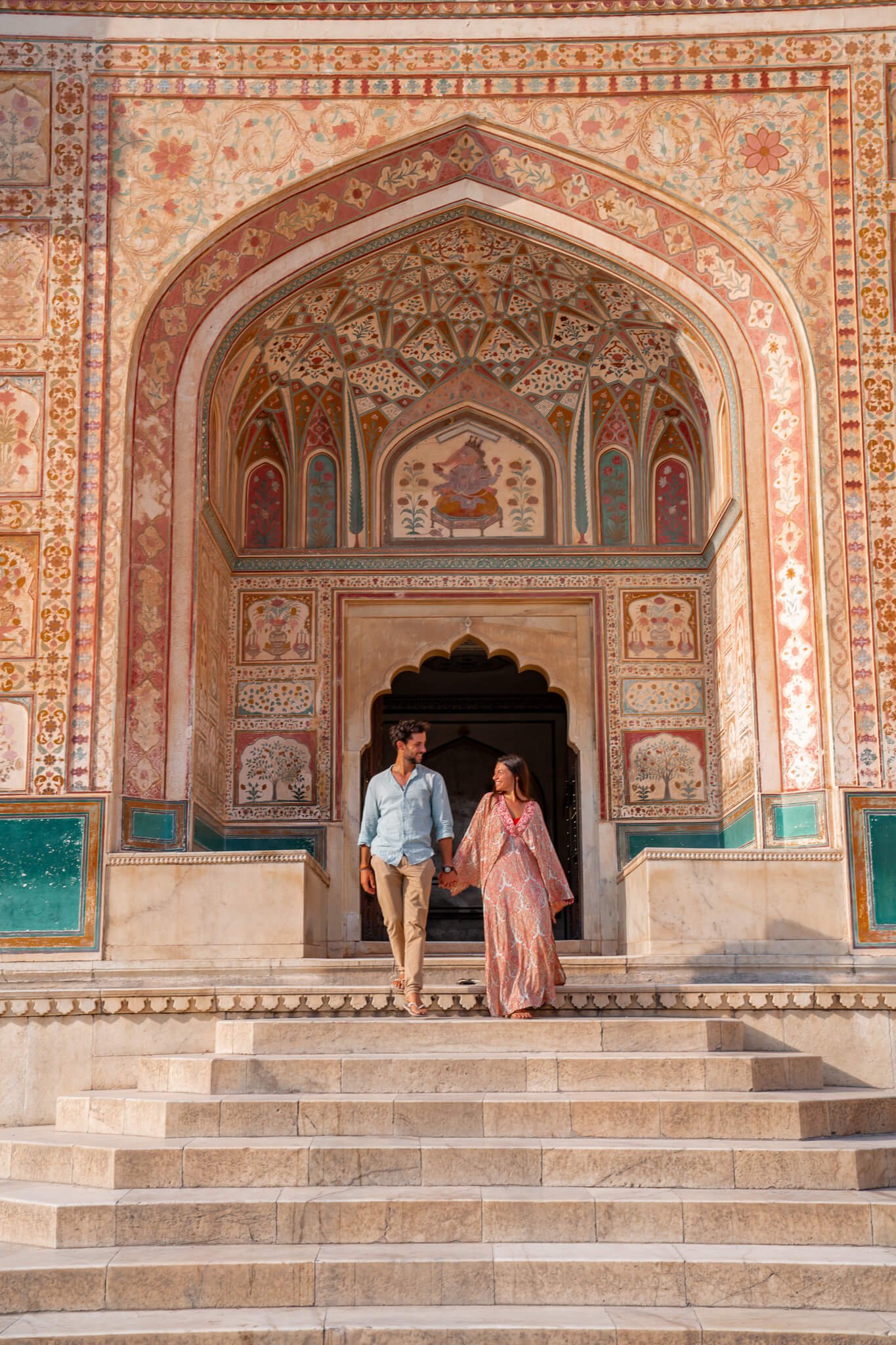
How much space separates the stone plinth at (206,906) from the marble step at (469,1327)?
3771 millimetres

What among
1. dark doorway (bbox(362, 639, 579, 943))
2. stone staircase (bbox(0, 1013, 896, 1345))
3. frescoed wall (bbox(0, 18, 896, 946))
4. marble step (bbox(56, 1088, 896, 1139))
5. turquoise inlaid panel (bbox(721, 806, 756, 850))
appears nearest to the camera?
stone staircase (bbox(0, 1013, 896, 1345))

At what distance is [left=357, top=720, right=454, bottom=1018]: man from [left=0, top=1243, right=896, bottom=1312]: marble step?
2.22m

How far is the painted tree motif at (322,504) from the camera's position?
432 inches

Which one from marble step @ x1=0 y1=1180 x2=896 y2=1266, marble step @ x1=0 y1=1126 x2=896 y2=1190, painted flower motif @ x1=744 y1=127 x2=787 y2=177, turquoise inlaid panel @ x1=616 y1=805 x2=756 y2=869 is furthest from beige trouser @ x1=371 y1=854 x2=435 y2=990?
painted flower motif @ x1=744 y1=127 x2=787 y2=177

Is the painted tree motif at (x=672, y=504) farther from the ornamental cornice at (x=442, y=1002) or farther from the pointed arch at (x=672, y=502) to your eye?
the ornamental cornice at (x=442, y=1002)

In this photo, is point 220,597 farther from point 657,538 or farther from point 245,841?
point 657,538

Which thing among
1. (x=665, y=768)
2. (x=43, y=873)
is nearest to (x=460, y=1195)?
(x=43, y=873)

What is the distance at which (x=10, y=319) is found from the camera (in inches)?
369

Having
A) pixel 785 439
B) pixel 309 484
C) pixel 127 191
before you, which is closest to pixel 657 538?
pixel 785 439

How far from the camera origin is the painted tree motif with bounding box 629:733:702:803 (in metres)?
10.4

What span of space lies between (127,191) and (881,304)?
4694mm

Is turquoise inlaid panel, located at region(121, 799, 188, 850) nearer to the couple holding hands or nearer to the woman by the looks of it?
the couple holding hands

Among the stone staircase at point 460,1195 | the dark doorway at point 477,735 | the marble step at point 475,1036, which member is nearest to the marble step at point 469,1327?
the stone staircase at point 460,1195

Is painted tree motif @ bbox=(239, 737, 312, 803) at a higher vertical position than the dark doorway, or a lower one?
lower
